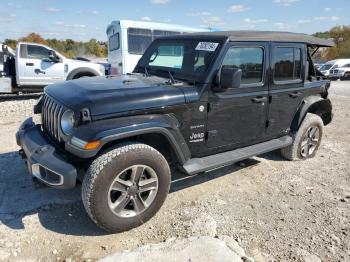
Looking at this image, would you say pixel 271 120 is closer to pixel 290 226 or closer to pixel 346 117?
pixel 290 226

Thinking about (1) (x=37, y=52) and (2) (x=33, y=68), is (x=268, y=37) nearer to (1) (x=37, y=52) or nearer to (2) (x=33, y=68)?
(2) (x=33, y=68)

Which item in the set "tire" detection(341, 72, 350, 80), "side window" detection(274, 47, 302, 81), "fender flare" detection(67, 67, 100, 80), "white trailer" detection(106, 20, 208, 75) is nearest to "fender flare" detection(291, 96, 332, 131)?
"side window" detection(274, 47, 302, 81)

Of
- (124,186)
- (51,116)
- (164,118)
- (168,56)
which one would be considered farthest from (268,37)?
(51,116)

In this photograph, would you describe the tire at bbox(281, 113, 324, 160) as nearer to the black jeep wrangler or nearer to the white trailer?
the black jeep wrangler

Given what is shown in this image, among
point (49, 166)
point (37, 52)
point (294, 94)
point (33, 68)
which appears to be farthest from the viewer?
point (37, 52)

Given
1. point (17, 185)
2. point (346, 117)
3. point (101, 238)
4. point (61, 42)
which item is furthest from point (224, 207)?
point (61, 42)

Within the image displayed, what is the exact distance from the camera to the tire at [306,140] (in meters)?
5.08

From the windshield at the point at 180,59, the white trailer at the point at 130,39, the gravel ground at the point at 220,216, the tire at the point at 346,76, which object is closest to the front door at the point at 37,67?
the white trailer at the point at 130,39

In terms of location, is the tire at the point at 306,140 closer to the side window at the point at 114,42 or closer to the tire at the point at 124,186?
the tire at the point at 124,186

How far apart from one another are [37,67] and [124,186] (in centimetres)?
876

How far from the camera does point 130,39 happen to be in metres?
11.7

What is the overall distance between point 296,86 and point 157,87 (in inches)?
90.4

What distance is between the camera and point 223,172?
15.5ft

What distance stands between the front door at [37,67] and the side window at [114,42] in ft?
7.02
